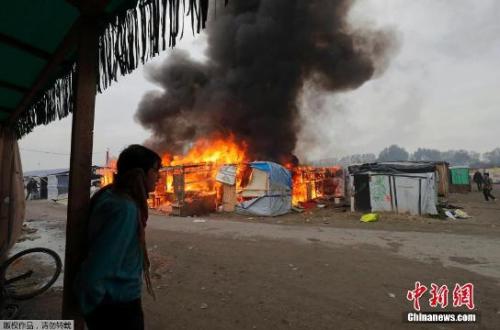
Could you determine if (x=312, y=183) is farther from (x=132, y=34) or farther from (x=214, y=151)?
(x=132, y=34)

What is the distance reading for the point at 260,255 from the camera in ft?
23.4

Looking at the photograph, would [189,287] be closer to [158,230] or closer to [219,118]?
[158,230]

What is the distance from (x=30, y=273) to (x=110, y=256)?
173 inches

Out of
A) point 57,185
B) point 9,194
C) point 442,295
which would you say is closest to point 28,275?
point 9,194

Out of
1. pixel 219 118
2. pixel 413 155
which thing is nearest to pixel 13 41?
pixel 219 118

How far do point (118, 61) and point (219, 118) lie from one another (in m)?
23.1

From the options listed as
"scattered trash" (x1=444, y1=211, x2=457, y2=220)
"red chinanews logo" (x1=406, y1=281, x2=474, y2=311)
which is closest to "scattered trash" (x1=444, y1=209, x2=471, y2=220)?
"scattered trash" (x1=444, y1=211, x2=457, y2=220)

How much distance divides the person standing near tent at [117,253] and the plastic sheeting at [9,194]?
12.8ft

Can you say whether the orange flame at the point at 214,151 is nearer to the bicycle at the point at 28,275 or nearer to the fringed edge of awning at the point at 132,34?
the bicycle at the point at 28,275

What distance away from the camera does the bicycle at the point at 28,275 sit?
4.30 m

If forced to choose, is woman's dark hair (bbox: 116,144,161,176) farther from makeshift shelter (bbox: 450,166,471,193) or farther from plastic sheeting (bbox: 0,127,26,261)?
makeshift shelter (bbox: 450,166,471,193)

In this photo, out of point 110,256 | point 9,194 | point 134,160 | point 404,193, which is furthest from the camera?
point 404,193

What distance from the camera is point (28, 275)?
4902 millimetres

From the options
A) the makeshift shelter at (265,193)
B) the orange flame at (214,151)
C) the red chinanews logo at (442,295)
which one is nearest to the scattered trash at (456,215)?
the makeshift shelter at (265,193)
